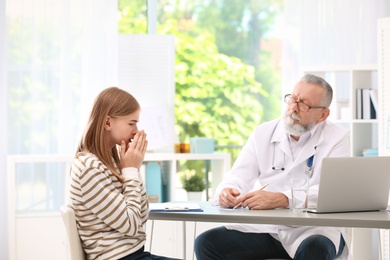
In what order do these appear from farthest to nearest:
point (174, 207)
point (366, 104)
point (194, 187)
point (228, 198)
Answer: point (194, 187)
point (366, 104)
point (228, 198)
point (174, 207)

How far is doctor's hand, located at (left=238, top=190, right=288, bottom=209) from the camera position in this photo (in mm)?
2783

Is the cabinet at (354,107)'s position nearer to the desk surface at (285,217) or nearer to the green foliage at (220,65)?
the green foliage at (220,65)

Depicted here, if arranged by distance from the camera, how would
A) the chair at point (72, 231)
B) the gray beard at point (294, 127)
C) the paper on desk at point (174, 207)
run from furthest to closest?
the gray beard at point (294, 127)
the paper on desk at point (174, 207)
the chair at point (72, 231)

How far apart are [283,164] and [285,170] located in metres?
0.04

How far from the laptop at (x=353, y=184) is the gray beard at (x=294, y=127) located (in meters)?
0.59

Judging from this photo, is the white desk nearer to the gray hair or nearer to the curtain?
the gray hair

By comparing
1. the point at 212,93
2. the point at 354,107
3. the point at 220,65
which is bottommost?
the point at 354,107

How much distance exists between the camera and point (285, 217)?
8.19ft

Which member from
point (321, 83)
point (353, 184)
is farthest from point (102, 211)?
point (321, 83)

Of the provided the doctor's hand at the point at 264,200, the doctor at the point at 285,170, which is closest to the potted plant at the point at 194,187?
the doctor at the point at 285,170

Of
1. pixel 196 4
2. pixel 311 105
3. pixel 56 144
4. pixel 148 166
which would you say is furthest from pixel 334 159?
pixel 196 4

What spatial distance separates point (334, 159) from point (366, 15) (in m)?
3.10

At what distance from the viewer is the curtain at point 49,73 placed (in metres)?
4.96

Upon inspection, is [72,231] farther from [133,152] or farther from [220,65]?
[220,65]
